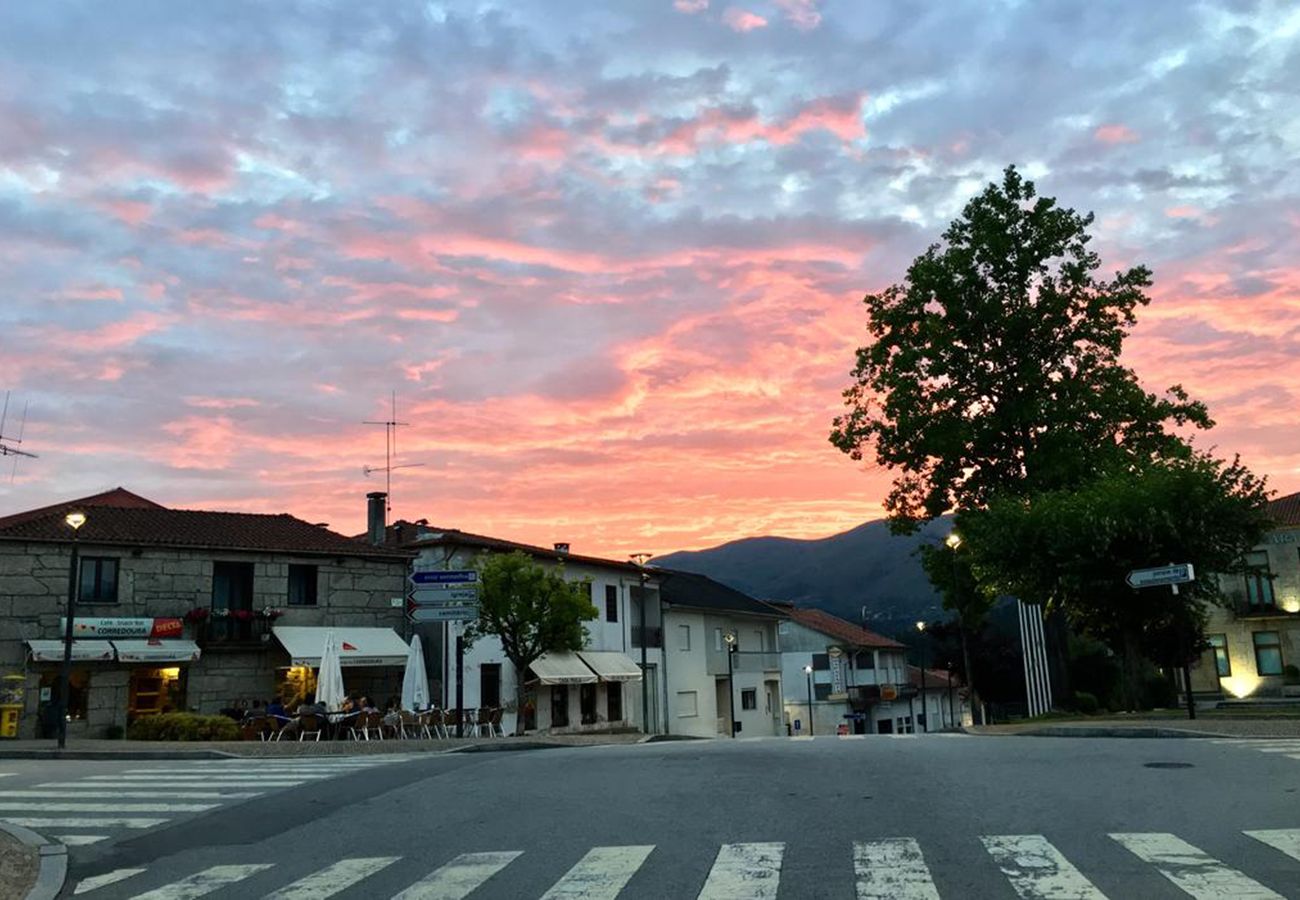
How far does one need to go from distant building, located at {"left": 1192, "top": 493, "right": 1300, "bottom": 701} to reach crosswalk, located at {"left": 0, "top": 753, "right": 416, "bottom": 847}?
37.2 metres

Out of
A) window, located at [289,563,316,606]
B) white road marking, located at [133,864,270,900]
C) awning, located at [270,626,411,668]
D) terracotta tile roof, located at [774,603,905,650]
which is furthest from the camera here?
terracotta tile roof, located at [774,603,905,650]

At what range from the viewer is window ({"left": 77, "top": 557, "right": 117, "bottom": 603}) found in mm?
31688

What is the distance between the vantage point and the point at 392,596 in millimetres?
37812

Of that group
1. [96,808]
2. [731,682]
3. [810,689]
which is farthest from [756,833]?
[810,689]

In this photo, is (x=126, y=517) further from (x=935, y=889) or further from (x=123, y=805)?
(x=935, y=889)

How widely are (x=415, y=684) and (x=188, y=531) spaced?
9.60 metres

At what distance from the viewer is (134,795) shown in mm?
13820

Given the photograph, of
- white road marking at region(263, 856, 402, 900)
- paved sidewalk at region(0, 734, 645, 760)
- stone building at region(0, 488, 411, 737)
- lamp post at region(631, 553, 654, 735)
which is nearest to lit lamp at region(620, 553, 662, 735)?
lamp post at region(631, 553, 654, 735)

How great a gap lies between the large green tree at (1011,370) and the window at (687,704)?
20.6m

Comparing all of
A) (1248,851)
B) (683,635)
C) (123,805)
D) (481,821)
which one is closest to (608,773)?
(481,821)

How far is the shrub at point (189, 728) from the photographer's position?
2606 cm

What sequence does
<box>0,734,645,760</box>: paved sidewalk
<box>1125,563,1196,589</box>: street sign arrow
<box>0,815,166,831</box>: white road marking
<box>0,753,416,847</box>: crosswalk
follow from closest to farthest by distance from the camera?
<box>0,815,166,831</box>: white road marking, <box>0,753,416,847</box>: crosswalk, <box>1125,563,1196,589</box>: street sign arrow, <box>0,734,645,760</box>: paved sidewalk

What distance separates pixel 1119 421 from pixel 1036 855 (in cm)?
2560

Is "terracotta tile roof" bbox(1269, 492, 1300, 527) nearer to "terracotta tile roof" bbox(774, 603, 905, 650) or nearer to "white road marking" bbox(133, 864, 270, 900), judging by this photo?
"terracotta tile roof" bbox(774, 603, 905, 650)
